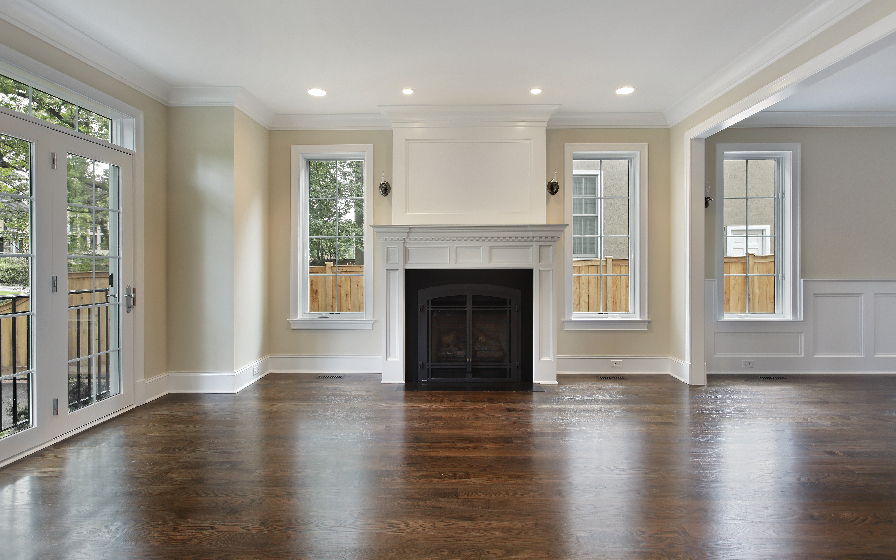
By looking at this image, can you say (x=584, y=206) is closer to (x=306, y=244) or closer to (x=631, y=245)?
(x=631, y=245)

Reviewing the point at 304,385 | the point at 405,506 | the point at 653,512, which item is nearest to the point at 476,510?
the point at 405,506

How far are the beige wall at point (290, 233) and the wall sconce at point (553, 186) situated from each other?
1.65 m

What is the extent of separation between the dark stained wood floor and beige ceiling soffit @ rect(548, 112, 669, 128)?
9.14 feet

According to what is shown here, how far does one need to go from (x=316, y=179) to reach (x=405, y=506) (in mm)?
3823

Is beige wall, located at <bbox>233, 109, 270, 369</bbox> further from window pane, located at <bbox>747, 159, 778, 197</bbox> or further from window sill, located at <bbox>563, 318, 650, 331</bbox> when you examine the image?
window pane, located at <bbox>747, 159, 778, 197</bbox>

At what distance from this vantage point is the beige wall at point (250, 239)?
14.2 ft

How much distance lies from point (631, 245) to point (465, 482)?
138 inches

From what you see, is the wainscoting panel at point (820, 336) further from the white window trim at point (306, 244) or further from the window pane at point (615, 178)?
the white window trim at point (306, 244)

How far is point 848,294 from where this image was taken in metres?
4.96

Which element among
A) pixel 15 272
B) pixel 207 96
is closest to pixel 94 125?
pixel 207 96

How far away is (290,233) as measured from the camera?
504cm

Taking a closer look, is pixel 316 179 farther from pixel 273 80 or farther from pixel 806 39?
pixel 806 39

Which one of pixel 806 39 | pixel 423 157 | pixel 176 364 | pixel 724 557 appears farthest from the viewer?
pixel 423 157

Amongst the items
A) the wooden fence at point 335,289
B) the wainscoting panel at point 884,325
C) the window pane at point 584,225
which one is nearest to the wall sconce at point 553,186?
the window pane at point 584,225
